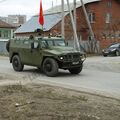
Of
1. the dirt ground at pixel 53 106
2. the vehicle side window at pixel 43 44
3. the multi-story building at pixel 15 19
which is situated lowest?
the dirt ground at pixel 53 106

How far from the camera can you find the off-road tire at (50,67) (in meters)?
17.9

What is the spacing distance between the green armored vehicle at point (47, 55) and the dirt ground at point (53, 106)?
20.6ft

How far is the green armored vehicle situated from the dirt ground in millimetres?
6274

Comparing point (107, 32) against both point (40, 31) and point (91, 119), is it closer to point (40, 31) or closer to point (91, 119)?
point (40, 31)

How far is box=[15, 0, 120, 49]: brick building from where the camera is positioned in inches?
2178

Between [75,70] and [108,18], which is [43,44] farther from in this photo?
[108,18]

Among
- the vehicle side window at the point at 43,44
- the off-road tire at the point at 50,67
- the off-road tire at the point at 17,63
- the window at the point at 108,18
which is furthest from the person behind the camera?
the window at the point at 108,18

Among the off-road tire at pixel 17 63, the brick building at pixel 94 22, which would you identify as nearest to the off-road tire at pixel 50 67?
the off-road tire at pixel 17 63

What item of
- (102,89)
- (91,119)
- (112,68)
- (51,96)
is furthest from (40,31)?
(91,119)

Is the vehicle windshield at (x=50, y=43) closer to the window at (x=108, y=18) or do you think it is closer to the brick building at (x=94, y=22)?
the brick building at (x=94, y=22)

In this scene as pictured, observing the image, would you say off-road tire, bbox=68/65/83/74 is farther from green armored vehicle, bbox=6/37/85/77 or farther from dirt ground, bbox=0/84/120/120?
dirt ground, bbox=0/84/120/120

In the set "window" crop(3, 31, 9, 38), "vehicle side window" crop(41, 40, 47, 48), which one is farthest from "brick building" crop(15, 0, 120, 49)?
"vehicle side window" crop(41, 40, 47, 48)

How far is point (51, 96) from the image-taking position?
10836 millimetres

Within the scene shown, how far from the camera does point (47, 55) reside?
18297 mm
